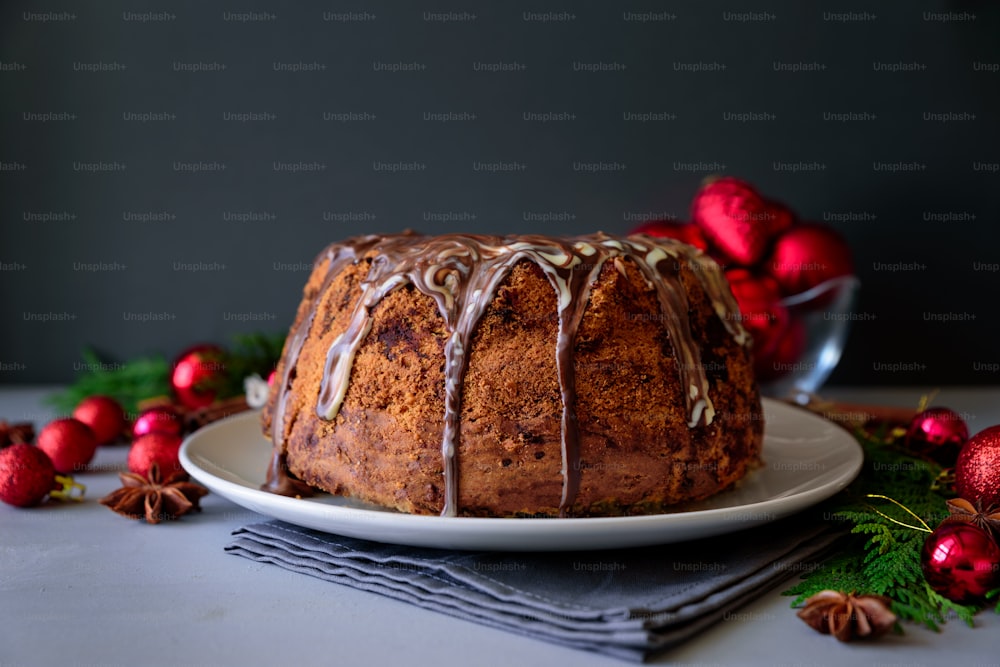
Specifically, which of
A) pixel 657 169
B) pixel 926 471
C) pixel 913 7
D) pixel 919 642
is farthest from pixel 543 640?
pixel 913 7

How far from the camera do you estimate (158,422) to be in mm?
1965

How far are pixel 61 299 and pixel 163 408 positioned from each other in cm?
111

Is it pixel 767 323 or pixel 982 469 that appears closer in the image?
pixel 982 469

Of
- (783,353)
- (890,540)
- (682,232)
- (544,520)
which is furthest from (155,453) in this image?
(783,353)

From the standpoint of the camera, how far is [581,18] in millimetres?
2695

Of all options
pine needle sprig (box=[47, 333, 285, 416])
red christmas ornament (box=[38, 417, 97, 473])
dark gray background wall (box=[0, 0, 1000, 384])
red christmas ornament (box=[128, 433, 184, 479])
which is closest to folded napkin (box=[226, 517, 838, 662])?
red christmas ornament (box=[128, 433, 184, 479])

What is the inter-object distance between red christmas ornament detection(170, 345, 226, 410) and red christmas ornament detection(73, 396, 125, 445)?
0.84 feet

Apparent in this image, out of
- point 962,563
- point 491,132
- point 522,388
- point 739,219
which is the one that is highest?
point 491,132

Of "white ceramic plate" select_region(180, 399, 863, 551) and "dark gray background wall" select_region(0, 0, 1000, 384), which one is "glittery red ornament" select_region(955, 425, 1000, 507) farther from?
"dark gray background wall" select_region(0, 0, 1000, 384)

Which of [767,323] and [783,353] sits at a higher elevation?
[767,323]

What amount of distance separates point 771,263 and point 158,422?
155 cm

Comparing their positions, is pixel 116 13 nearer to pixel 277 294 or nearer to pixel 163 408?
pixel 277 294

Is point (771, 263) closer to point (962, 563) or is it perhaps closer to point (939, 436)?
point (939, 436)

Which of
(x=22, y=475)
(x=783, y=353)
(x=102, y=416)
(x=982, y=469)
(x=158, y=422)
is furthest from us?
(x=783, y=353)
